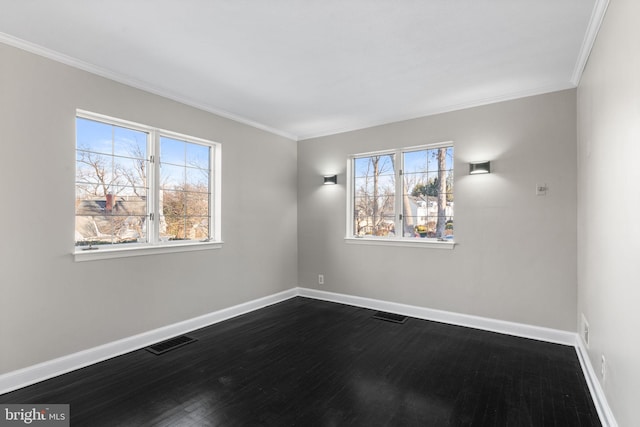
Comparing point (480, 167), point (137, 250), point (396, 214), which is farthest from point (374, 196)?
point (137, 250)

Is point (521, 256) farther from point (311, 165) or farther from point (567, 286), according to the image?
point (311, 165)

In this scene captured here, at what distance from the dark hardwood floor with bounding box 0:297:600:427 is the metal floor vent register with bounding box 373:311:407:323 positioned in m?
0.41

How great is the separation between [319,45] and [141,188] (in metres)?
2.37

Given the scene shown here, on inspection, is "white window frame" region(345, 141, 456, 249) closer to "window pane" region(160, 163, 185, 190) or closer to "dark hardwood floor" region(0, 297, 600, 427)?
"dark hardwood floor" region(0, 297, 600, 427)

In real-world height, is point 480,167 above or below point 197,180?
above

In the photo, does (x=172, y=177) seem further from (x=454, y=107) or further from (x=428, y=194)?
(x=454, y=107)

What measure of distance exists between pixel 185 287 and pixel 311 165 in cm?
270

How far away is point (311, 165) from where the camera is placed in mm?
5348

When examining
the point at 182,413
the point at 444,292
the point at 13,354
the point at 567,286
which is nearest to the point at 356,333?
the point at 444,292

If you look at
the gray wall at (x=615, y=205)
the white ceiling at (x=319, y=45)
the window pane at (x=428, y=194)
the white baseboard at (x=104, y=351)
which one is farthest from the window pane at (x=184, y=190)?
the gray wall at (x=615, y=205)

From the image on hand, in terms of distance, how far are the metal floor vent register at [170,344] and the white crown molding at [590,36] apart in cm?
443

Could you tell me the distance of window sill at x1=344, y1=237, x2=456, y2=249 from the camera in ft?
13.4

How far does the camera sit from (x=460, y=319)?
3965 millimetres

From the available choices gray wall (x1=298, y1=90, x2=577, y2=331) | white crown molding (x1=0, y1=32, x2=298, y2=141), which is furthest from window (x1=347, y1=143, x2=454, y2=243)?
white crown molding (x1=0, y1=32, x2=298, y2=141)
